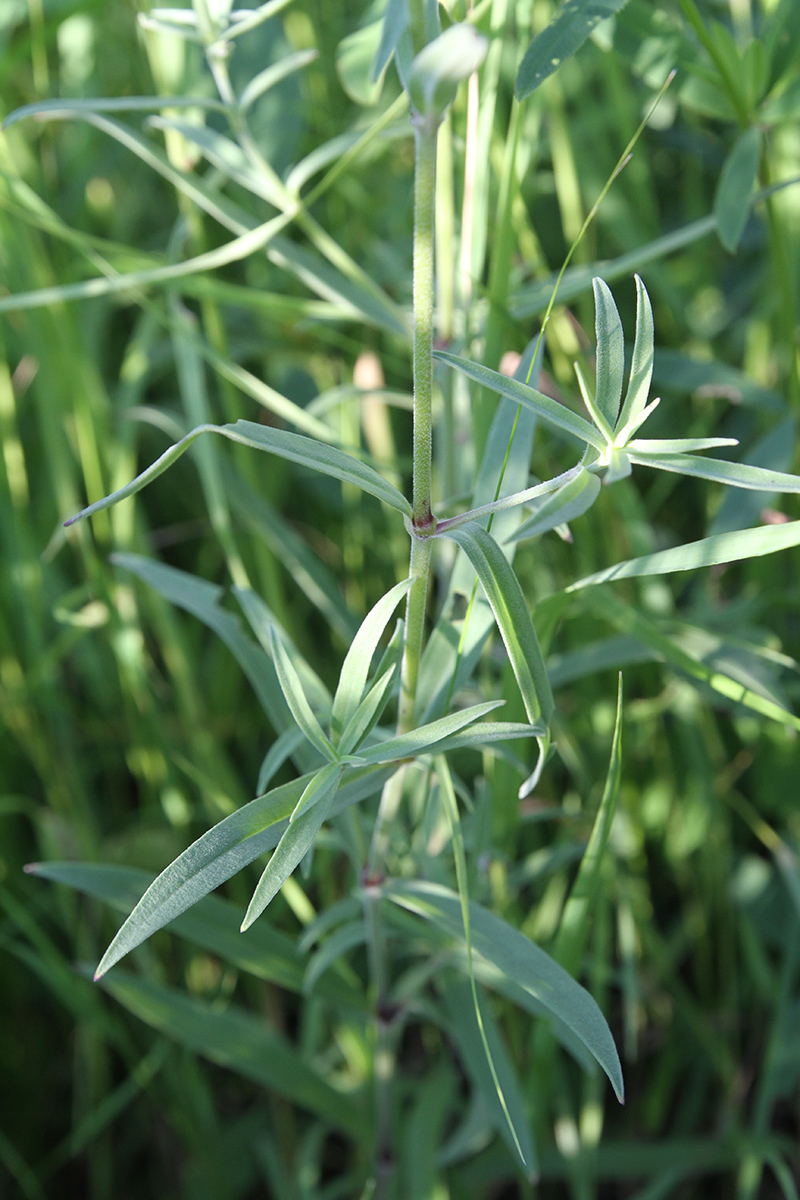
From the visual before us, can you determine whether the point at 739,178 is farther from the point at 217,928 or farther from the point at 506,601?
the point at 217,928

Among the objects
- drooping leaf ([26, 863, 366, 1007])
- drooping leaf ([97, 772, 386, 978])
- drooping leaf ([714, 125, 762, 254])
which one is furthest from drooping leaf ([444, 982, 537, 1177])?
drooping leaf ([714, 125, 762, 254])

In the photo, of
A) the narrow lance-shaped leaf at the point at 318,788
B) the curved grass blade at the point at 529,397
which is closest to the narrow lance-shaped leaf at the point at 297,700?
the narrow lance-shaped leaf at the point at 318,788

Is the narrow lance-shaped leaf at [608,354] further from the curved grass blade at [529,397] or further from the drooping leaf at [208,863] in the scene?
the drooping leaf at [208,863]

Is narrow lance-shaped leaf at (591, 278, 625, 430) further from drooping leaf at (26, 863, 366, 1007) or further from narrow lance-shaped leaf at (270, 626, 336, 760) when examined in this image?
drooping leaf at (26, 863, 366, 1007)

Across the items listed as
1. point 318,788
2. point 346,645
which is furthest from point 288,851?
point 346,645

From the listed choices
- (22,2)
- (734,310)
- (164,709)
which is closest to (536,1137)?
(164,709)
